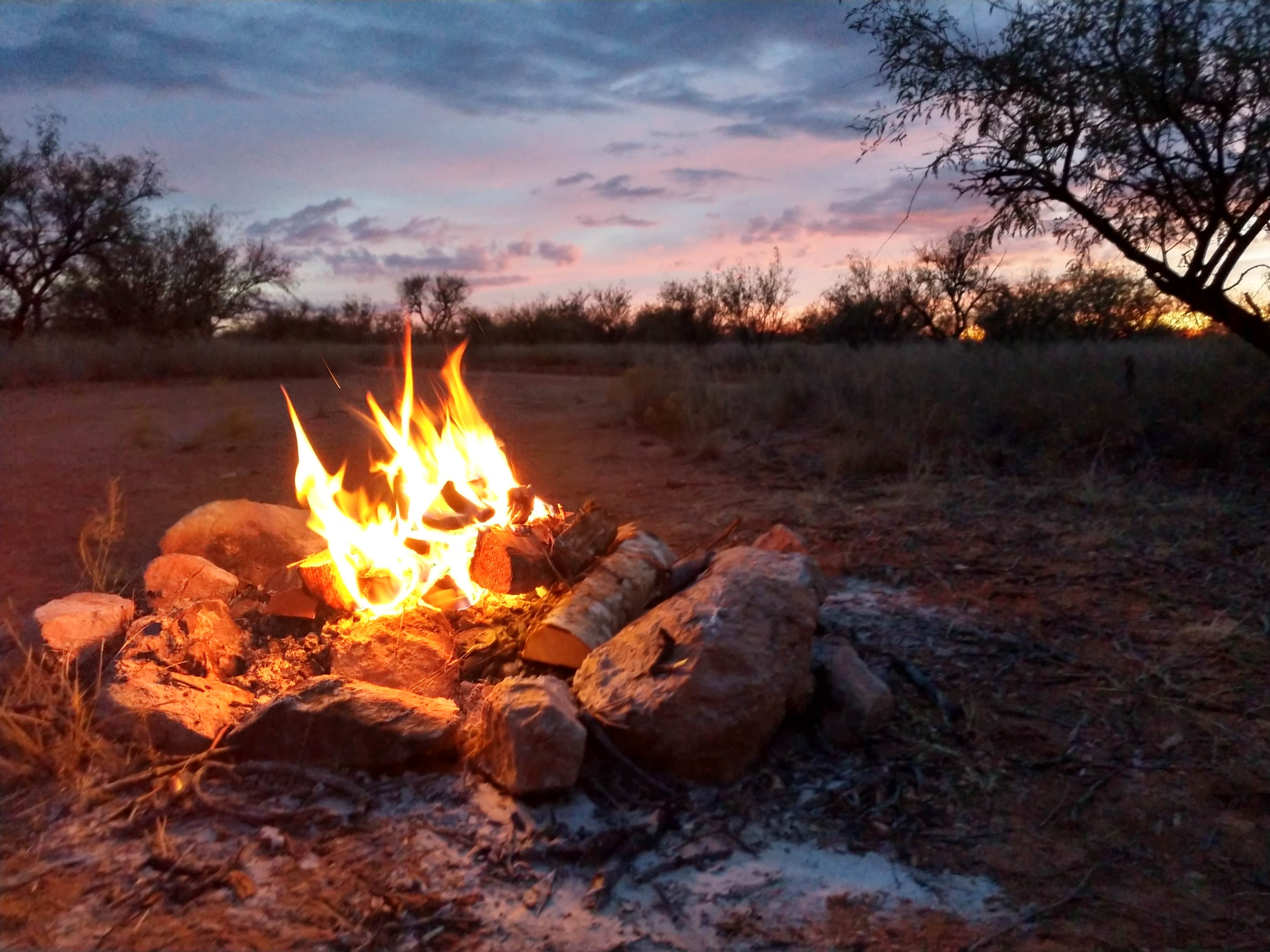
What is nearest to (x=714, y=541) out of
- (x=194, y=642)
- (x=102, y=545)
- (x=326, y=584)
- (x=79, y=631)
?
(x=326, y=584)

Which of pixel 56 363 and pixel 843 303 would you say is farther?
pixel 843 303

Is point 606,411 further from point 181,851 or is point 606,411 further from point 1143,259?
point 181,851

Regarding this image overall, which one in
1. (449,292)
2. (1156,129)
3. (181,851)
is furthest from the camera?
(449,292)

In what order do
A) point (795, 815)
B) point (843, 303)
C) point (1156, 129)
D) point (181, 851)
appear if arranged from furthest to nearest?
point (843, 303) → point (1156, 129) → point (795, 815) → point (181, 851)

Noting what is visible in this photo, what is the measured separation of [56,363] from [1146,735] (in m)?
16.0

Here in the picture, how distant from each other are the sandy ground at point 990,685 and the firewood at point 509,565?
133cm

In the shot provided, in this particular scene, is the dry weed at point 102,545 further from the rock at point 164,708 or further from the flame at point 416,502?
the rock at point 164,708

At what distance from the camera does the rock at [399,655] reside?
3924 mm

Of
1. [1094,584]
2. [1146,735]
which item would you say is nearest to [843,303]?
[1094,584]

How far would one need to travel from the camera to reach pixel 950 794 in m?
3.27

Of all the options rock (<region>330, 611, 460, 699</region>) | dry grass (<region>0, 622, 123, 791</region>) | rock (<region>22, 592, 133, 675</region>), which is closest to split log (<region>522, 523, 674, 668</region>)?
rock (<region>330, 611, 460, 699</region>)

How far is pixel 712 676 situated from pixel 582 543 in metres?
1.38

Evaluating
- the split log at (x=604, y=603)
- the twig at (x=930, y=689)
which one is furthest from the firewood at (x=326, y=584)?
the twig at (x=930, y=689)

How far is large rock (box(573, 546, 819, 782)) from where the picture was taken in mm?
3258
